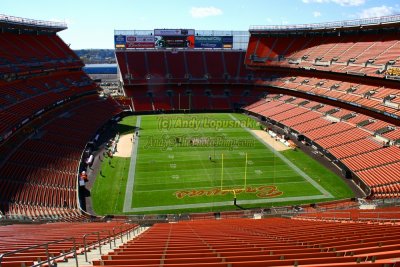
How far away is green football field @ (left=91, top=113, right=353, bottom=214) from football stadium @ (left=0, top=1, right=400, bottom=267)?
190 mm

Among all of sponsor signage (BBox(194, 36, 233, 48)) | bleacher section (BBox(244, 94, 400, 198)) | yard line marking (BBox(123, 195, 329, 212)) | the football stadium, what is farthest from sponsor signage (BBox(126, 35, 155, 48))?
yard line marking (BBox(123, 195, 329, 212))

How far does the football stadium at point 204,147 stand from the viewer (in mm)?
10008

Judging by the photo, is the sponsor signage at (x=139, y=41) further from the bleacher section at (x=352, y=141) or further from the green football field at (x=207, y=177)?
the bleacher section at (x=352, y=141)

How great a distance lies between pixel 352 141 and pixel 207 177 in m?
15.3

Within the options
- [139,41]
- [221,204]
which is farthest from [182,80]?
[221,204]

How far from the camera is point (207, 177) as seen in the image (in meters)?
31.8

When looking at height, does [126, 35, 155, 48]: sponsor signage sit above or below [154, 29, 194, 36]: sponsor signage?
below

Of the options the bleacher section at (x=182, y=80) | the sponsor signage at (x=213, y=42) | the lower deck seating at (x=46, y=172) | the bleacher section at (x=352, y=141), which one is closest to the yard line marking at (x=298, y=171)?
the bleacher section at (x=352, y=141)

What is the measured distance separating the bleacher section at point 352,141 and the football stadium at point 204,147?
187 mm

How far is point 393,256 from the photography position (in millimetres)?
5234

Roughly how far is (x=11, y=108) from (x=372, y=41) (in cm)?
4725

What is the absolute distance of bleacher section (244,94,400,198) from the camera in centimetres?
2725

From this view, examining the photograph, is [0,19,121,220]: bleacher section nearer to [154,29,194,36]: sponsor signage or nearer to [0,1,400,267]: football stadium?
[0,1,400,267]: football stadium

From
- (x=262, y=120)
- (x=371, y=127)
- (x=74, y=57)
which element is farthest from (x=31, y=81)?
(x=371, y=127)
